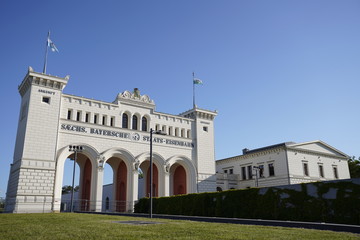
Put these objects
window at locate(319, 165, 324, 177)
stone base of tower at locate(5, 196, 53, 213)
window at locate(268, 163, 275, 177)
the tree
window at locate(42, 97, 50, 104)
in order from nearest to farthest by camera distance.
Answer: stone base of tower at locate(5, 196, 53, 213) → window at locate(42, 97, 50, 104) → window at locate(268, 163, 275, 177) → window at locate(319, 165, 324, 177) → the tree

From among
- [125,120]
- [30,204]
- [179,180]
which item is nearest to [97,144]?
[125,120]

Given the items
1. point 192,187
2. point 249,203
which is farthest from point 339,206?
point 192,187

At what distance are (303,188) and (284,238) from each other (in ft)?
30.5

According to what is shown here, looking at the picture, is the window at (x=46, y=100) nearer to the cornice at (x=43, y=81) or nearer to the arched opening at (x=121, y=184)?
the cornice at (x=43, y=81)

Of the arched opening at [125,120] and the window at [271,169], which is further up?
the arched opening at [125,120]

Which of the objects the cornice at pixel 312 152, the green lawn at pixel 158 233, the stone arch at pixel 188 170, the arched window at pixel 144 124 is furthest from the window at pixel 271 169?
the green lawn at pixel 158 233

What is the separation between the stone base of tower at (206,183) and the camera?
3797 cm

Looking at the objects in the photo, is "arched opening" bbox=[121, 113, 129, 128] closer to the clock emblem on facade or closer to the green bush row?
the clock emblem on facade

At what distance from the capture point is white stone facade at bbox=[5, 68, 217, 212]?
27938 mm

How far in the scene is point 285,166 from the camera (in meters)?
41.5

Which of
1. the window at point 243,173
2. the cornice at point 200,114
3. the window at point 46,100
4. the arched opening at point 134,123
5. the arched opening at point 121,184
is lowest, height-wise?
the arched opening at point 121,184

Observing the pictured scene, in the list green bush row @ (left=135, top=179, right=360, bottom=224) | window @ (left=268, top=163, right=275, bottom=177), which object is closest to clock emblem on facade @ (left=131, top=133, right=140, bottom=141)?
green bush row @ (left=135, top=179, right=360, bottom=224)

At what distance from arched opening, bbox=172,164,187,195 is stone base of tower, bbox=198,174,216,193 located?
2394 millimetres

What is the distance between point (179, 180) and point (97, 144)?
42.7ft
